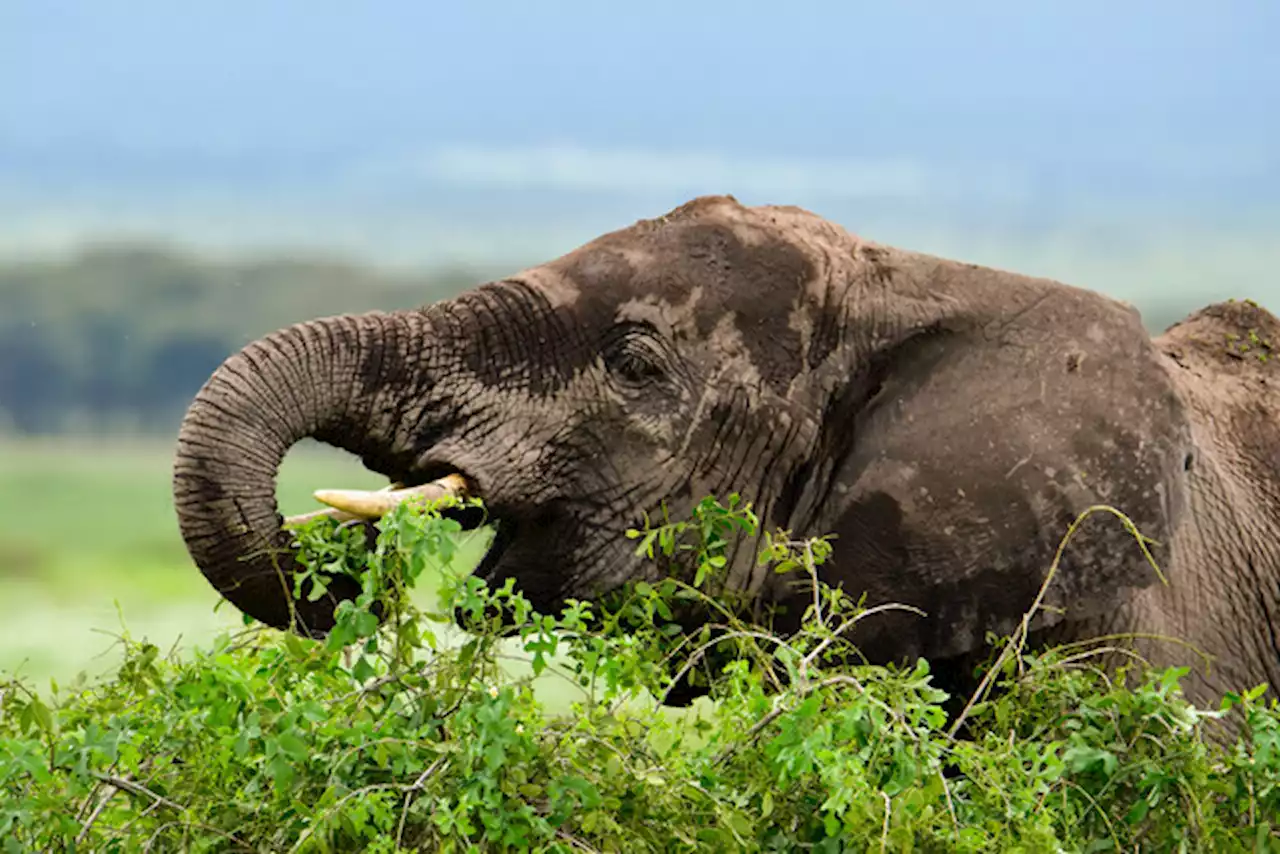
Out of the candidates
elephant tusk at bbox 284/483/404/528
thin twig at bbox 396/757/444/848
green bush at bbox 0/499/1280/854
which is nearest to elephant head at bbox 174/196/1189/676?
elephant tusk at bbox 284/483/404/528

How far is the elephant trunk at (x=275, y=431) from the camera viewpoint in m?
4.43

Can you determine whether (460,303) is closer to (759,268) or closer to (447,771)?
(759,268)

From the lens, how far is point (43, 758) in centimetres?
364

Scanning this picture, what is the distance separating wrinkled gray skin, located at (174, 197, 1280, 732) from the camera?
471 cm

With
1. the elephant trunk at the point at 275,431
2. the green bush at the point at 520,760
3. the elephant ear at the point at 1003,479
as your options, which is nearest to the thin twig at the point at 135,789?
the green bush at the point at 520,760

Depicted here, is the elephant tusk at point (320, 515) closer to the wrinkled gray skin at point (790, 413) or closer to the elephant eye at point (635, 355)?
the wrinkled gray skin at point (790, 413)

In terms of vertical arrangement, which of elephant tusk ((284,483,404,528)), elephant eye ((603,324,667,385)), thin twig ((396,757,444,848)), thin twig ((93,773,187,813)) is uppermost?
elephant eye ((603,324,667,385))

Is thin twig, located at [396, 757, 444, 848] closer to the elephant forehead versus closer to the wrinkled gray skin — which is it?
the wrinkled gray skin

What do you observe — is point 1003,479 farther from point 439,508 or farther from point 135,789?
point 135,789

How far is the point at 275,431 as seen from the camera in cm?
453

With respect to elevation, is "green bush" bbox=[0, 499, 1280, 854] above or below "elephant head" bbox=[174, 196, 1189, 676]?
below

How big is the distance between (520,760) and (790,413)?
4.98 ft

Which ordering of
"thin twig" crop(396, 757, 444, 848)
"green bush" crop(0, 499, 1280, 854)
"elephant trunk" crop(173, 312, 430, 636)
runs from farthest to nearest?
1. "elephant trunk" crop(173, 312, 430, 636)
2. "green bush" crop(0, 499, 1280, 854)
3. "thin twig" crop(396, 757, 444, 848)

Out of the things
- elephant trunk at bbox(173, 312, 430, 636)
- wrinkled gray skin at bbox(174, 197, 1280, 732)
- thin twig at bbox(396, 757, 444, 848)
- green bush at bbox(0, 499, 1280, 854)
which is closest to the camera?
thin twig at bbox(396, 757, 444, 848)
